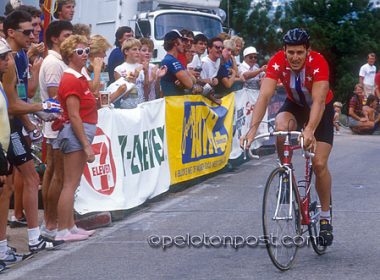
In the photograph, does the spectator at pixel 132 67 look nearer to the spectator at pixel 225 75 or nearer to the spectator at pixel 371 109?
the spectator at pixel 225 75

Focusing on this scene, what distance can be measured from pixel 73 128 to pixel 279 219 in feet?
8.54

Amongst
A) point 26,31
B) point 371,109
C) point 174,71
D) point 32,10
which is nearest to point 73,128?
point 26,31

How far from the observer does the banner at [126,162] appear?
10.6m

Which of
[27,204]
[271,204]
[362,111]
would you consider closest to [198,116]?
[27,204]

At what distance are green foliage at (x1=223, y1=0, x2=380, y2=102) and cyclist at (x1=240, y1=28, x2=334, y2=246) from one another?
103 feet

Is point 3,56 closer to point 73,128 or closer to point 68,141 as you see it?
point 73,128

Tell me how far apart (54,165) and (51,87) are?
82 centimetres

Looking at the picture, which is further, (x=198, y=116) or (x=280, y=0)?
(x=280, y=0)

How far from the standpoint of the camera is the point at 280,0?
4531 cm

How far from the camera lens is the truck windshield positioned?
24469 mm

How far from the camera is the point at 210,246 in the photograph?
9.23 m


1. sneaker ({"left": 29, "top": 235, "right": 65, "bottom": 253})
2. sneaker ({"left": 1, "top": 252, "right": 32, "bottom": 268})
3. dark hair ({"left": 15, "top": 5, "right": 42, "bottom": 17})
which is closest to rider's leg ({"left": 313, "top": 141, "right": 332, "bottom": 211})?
sneaker ({"left": 29, "top": 235, "right": 65, "bottom": 253})

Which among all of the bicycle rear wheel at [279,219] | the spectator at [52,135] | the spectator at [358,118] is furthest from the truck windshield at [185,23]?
the bicycle rear wheel at [279,219]

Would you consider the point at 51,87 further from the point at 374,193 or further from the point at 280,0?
the point at 280,0
